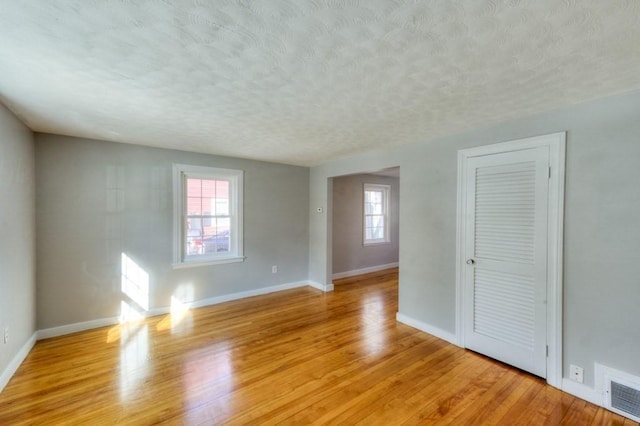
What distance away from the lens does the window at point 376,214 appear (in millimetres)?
6598

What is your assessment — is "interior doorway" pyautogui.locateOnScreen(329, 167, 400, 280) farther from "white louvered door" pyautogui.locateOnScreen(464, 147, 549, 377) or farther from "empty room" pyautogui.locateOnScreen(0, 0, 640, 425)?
"white louvered door" pyautogui.locateOnScreen(464, 147, 549, 377)

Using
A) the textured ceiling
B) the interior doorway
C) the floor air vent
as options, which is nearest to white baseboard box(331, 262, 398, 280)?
the interior doorway

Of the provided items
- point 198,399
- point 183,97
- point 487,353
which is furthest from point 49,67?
point 487,353

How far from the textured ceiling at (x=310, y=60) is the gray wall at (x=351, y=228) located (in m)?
3.33

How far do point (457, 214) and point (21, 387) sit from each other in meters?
4.26

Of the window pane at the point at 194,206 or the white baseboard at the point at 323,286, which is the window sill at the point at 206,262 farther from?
the white baseboard at the point at 323,286

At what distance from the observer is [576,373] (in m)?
2.24

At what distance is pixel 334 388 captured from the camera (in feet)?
7.59

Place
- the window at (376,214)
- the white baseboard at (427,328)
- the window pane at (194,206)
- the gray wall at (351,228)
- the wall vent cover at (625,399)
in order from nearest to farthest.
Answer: the wall vent cover at (625,399)
the white baseboard at (427,328)
the window pane at (194,206)
the gray wall at (351,228)
the window at (376,214)

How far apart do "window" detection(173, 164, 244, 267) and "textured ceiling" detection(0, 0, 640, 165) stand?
1.52 m

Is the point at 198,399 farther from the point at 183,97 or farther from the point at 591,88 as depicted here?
Result: the point at 591,88

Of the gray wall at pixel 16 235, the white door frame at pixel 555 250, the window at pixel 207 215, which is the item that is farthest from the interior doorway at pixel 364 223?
the gray wall at pixel 16 235

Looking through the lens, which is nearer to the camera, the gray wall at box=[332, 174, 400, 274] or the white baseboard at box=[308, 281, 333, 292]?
the white baseboard at box=[308, 281, 333, 292]

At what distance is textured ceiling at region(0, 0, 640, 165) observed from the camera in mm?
1232
